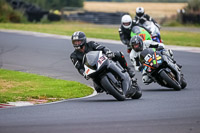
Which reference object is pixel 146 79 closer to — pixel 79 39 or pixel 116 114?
pixel 79 39

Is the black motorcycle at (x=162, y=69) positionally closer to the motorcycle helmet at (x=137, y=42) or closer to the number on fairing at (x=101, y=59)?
the motorcycle helmet at (x=137, y=42)

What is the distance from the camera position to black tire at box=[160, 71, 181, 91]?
12.8 m

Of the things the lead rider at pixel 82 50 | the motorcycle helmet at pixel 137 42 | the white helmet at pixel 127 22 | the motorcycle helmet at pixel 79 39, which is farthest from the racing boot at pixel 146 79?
the white helmet at pixel 127 22

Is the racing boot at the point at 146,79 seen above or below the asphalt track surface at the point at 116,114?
below

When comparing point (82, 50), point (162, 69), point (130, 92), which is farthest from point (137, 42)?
point (130, 92)

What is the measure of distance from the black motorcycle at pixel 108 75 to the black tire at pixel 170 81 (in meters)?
1.73

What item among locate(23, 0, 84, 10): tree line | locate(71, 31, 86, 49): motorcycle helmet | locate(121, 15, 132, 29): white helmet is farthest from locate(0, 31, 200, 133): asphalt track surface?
locate(23, 0, 84, 10): tree line

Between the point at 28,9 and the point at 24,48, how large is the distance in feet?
60.0

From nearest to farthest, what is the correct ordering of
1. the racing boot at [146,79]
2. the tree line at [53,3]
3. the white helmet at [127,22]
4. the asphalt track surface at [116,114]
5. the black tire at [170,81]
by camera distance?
the asphalt track surface at [116,114], the black tire at [170,81], the racing boot at [146,79], the white helmet at [127,22], the tree line at [53,3]

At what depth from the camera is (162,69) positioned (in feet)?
42.7

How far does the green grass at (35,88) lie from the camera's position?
40.0ft

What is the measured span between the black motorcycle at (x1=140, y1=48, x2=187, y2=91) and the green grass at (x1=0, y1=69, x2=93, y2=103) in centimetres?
150

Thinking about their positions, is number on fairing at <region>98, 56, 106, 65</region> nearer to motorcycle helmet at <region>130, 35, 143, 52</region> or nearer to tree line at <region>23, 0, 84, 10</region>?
motorcycle helmet at <region>130, 35, 143, 52</region>

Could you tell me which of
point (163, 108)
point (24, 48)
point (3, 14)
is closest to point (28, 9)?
point (3, 14)
